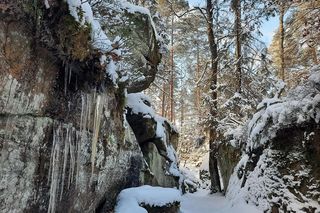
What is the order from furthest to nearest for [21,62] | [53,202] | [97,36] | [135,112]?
[135,112] → [97,36] → [53,202] → [21,62]

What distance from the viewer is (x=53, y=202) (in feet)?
13.0

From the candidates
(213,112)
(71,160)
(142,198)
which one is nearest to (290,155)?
(142,198)

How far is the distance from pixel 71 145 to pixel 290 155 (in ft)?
14.9

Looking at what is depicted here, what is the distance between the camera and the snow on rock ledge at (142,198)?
219 inches

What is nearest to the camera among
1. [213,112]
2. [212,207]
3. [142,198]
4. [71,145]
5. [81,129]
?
[71,145]

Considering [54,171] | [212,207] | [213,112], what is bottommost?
[212,207]

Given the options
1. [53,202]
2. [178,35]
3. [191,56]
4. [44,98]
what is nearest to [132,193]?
[53,202]

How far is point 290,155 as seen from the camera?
21.1 ft

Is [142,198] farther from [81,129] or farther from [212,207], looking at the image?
[212,207]

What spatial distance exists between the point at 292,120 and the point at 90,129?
13.7ft

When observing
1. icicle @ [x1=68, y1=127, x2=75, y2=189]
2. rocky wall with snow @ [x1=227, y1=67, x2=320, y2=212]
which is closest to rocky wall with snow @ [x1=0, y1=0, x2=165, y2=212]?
icicle @ [x1=68, y1=127, x2=75, y2=189]

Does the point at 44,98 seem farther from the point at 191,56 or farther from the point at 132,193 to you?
the point at 191,56

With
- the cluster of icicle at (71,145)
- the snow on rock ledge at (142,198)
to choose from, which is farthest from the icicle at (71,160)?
the snow on rock ledge at (142,198)

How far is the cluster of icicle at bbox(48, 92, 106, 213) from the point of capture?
3.98 m
